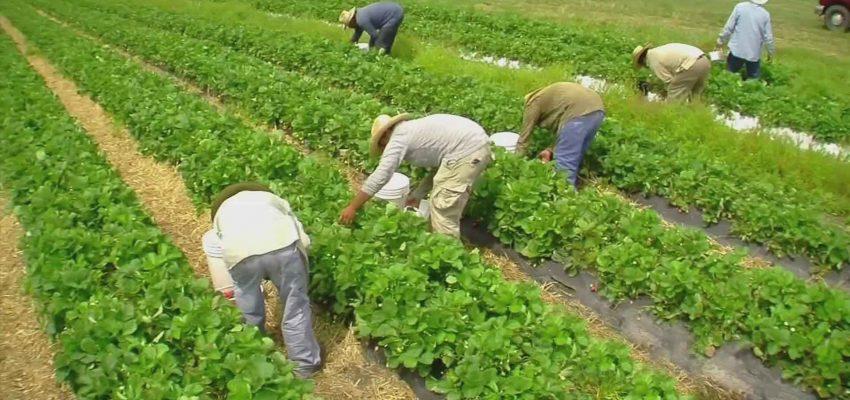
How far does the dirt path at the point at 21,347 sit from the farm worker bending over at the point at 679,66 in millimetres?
8119

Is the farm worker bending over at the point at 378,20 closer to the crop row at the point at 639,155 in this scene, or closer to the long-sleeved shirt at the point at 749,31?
the crop row at the point at 639,155

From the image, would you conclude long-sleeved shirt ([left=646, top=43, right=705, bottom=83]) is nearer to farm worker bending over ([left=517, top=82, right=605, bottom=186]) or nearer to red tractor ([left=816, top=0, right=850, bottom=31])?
farm worker bending over ([left=517, top=82, right=605, bottom=186])

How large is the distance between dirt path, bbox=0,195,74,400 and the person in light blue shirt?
1020cm

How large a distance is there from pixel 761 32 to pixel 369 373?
9054 mm

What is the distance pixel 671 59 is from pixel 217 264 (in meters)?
7.08

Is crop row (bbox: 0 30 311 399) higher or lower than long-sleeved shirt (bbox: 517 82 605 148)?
lower

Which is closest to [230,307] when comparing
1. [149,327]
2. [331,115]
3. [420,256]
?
[149,327]

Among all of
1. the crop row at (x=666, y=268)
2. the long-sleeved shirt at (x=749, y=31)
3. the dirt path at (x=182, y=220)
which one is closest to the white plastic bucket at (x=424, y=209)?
the crop row at (x=666, y=268)

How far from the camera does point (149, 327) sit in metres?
3.94

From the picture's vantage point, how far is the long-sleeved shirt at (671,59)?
29.9ft

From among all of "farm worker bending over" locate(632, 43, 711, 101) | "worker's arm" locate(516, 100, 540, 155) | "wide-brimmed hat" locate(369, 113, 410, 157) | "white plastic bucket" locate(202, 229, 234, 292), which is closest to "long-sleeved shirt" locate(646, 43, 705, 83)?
"farm worker bending over" locate(632, 43, 711, 101)

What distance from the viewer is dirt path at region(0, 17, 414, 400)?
14.4ft

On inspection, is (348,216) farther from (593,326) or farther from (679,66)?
(679,66)

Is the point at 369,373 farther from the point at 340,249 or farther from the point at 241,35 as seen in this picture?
the point at 241,35
